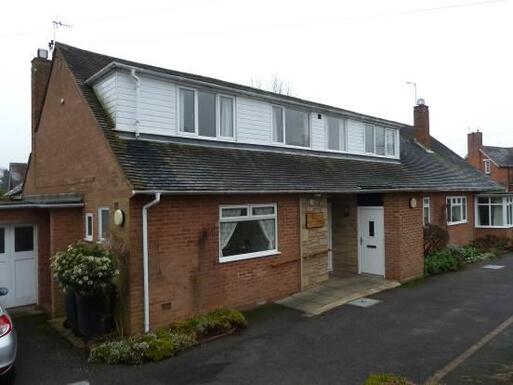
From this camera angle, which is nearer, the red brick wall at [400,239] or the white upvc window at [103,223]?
the white upvc window at [103,223]

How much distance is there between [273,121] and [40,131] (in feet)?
24.5

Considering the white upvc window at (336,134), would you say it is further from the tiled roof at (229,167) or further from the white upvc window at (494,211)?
the white upvc window at (494,211)

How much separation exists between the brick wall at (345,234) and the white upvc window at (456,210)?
6.42m

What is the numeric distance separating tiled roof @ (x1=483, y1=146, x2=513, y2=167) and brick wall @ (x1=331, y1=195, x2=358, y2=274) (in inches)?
1480

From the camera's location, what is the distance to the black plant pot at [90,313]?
24.9 ft

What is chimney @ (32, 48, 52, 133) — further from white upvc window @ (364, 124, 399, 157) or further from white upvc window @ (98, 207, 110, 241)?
white upvc window @ (364, 124, 399, 157)

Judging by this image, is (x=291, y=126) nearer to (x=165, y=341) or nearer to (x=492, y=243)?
(x=165, y=341)

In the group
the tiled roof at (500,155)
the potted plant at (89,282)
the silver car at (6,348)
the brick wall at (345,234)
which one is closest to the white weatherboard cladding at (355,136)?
the brick wall at (345,234)

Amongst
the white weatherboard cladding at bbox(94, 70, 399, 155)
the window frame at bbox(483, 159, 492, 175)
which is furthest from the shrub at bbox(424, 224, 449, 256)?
the window frame at bbox(483, 159, 492, 175)

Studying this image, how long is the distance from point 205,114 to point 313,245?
450cm

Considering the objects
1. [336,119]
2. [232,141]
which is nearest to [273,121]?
[232,141]

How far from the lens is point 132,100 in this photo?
9.39m

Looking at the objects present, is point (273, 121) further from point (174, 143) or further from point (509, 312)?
point (509, 312)

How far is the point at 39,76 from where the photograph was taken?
522 inches
